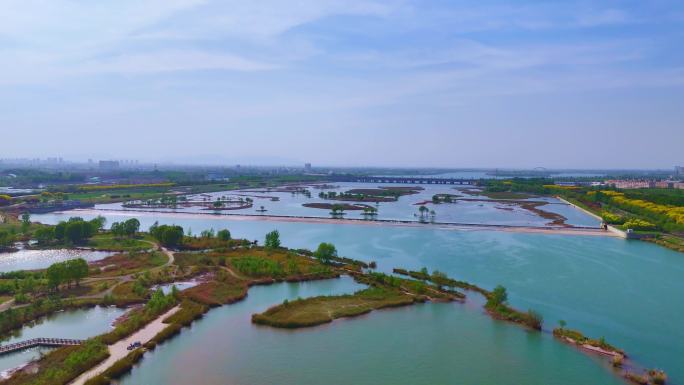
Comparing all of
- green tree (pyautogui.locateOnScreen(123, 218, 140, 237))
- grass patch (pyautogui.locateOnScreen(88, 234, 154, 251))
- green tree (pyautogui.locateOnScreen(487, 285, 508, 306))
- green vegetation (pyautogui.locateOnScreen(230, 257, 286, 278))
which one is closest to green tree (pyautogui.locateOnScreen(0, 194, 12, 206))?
grass patch (pyautogui.locateOnScreen(88, 234, 154, 251))

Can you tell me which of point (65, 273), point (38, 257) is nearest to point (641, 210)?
point (65, 273)

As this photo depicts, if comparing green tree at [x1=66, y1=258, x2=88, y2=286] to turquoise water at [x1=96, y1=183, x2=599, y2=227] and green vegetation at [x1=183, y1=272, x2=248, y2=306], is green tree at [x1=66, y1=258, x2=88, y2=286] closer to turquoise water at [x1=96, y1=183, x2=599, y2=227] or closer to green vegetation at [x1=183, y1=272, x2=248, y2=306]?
green vegetation at [x1=183, y1=272, x2=248, y2=306]

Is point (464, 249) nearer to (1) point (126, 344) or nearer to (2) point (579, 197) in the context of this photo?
(1) point (126, 344)

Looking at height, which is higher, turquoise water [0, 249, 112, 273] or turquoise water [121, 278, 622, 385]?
turquoise water [0, 249, 112, 273]

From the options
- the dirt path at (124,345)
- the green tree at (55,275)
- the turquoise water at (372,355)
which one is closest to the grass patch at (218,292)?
the turquoise water at (372,355)

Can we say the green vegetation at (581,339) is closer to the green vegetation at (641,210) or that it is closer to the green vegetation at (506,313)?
the green vegetation at (506,313)

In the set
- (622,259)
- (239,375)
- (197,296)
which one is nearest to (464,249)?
(622,259)
